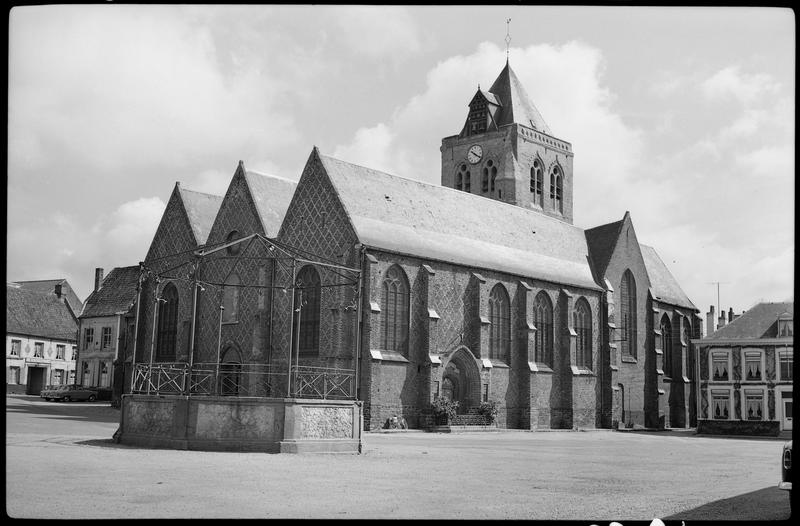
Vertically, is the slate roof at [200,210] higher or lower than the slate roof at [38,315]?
higher

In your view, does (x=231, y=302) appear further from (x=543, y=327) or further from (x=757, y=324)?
(x=757, y=324)

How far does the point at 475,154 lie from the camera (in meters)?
70.7

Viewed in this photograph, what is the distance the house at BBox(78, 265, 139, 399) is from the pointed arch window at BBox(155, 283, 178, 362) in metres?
14.8

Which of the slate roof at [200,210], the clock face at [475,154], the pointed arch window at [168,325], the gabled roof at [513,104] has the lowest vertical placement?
the pointed arch window at [168,325]

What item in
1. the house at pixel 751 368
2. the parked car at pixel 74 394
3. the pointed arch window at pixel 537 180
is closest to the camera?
the house at pixel 751 368

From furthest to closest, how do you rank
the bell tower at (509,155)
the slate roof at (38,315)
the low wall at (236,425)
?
the bell tower at (509,155), the slate roof at (38,315), the low wall at (236,425)

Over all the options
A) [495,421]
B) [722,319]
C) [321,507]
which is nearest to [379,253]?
[495,421]

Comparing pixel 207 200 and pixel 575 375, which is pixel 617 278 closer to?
pixel 575 375

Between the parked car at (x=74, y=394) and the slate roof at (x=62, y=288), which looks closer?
the parked car at (x=74, y=394)

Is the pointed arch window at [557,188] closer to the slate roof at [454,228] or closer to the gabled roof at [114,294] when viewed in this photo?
the slate roof at [454,228]

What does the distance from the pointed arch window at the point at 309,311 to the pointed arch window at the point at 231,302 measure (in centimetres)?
446

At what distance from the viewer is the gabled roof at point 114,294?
64.4 m

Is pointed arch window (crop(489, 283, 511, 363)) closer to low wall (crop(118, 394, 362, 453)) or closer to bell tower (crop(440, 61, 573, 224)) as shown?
bell tower (crop(440, 61, 573, 224))

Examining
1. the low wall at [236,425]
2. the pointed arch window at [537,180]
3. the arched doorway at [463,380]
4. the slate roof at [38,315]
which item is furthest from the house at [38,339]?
the low wall at [236,425]
